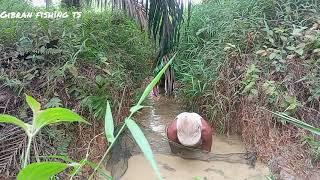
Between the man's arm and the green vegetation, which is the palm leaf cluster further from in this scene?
the green vegetation

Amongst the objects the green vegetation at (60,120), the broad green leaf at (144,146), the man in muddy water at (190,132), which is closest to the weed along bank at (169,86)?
the man in muddy water at (190,132)

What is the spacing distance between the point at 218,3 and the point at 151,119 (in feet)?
6.23

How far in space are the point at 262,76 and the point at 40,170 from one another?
3182 mm

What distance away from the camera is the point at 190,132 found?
2.95 m

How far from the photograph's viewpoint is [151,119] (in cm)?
389

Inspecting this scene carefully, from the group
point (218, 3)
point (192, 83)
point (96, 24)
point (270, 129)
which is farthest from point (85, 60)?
point (218, 3)

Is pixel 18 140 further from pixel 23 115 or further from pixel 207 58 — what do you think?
pixel 207 58

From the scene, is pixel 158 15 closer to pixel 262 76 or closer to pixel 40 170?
pixel 262 76

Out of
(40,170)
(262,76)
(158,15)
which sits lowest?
(262,76)

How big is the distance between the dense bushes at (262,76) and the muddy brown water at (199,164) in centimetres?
13

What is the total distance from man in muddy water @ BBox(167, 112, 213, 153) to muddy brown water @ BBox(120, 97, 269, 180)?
13 centimetres

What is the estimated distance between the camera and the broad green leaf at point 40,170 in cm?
36

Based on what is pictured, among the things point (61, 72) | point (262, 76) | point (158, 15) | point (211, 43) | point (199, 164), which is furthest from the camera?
point (211, 43)

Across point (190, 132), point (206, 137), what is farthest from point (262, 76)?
point (190, 132)
